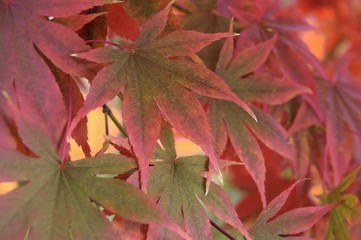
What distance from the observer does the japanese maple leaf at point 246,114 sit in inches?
25.1

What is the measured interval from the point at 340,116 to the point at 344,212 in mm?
197

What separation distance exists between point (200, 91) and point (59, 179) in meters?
0.15

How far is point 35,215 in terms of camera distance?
18.7 inches

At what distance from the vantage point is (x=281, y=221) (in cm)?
61

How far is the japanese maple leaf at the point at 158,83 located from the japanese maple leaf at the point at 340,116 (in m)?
0.30

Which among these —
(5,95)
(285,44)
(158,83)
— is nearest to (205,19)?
(285,44)

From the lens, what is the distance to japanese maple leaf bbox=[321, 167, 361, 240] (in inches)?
25.9

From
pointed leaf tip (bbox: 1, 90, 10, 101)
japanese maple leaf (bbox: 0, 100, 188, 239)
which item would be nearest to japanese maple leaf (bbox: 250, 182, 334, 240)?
japanese maple leaf (bbox: 0, 100, 188, 239)

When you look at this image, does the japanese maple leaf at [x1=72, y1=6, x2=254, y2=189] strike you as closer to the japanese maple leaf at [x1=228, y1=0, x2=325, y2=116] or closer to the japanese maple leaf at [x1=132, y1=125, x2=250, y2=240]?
the japanese maple leaf at [x1=132, y1=125, x2=250, y2=240]

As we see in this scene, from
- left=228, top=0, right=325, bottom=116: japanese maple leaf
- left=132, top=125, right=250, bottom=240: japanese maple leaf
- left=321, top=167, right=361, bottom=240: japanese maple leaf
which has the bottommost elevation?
left=321, top=167, right=361, bottom=240: japanese maple leaf

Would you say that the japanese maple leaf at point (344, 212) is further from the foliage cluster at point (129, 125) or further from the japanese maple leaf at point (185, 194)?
the japanese maple leaf at point (185, 194)

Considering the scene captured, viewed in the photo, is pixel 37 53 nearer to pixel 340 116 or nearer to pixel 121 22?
pixel 121 22

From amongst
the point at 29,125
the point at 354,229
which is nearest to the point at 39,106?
the point at 29,125

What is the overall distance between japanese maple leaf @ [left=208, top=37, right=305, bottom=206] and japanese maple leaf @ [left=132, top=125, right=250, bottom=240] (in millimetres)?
59
